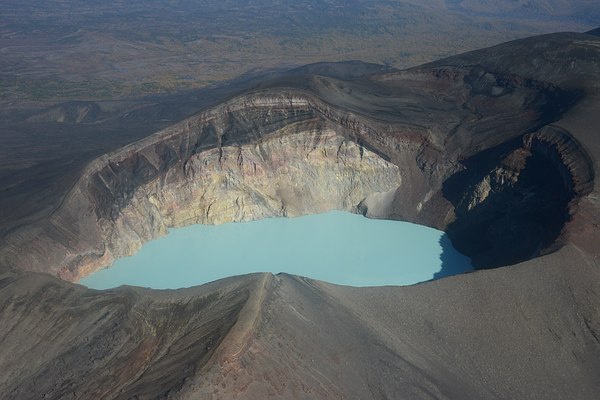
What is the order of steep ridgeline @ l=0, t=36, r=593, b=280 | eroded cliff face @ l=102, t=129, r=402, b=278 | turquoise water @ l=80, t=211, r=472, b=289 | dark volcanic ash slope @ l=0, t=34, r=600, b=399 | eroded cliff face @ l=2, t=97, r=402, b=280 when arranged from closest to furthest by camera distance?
dark volcanic ash slope @ l=0, t=34, r=600, b=399 → turquoise water @ l=80, t=211, r=472, b=289 → steep ridgeline @ l=0, t=36, r=593, b=280 → eroded cliff face @ l=2, t=97, r=402, b=280 → eroded cliff face @ l=102, t=129, r=402, b=278

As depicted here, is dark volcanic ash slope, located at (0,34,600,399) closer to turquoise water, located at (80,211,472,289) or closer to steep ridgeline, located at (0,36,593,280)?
steep ridgeline, located at (0,36,593,280)

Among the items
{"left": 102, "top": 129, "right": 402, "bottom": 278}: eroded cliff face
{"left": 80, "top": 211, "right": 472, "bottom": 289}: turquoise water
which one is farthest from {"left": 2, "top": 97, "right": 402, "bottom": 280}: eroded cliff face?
{"left": 80, "top": 211, "right": 472, "bottom": 289}: turquoise water

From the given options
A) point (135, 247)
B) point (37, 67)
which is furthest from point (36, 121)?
point (37, 67)

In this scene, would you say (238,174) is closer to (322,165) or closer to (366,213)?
(322,165)

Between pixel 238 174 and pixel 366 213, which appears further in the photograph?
pixel 366 213

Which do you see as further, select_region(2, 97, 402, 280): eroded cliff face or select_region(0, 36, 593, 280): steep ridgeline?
select_region(2, 97, 402, 280): eroded cliff face

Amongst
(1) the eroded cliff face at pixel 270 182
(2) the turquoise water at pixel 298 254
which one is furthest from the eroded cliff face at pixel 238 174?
(2) the turquoise water at pixel 298 254

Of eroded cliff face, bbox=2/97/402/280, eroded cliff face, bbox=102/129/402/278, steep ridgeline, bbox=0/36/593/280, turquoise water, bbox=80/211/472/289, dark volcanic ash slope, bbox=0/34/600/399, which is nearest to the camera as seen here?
dark volcanic ash slope, bbox=0/34/600/399

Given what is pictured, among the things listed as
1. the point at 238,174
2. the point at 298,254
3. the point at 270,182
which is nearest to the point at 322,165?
the point at 270,182
